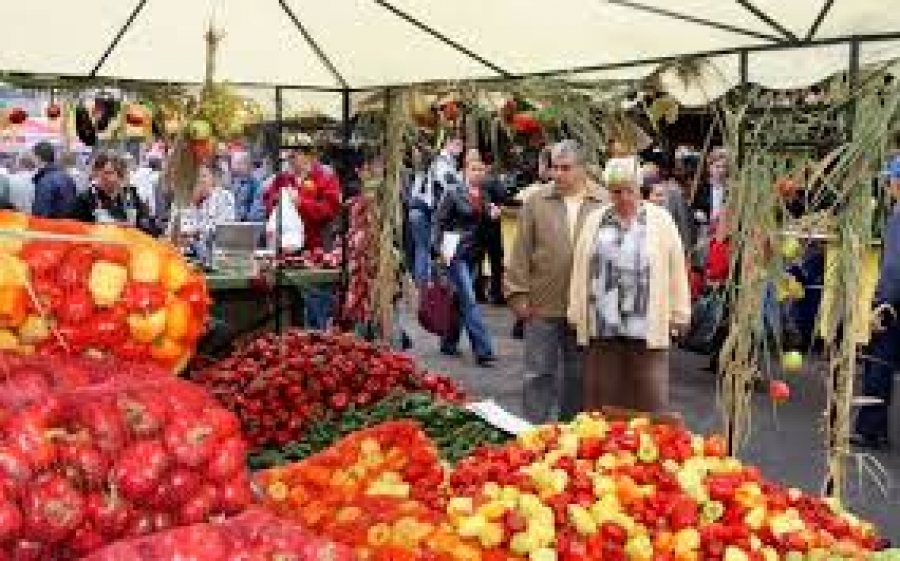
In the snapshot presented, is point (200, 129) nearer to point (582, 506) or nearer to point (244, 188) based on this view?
point (582, 506)

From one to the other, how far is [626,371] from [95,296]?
4.30 metres

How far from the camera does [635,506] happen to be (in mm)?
3238

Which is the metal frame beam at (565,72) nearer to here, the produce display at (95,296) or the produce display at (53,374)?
the produce display at (95,296)

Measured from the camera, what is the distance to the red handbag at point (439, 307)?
10578mm

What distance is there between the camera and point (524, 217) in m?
6.65

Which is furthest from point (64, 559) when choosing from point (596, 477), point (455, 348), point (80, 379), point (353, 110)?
point (455, 348)

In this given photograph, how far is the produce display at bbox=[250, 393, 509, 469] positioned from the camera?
466 cm

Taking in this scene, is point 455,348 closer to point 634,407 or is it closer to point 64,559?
point 634,407

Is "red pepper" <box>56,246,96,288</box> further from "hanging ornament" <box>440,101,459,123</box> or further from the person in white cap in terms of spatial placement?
"hanging ornament" <box>440,101,459,123</box>

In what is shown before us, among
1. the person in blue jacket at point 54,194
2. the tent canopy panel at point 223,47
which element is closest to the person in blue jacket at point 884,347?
the tent canopy panel at point 223,47

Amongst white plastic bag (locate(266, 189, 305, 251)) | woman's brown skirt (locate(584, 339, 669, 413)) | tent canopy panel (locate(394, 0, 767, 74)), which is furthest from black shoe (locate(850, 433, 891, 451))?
white plastic bag (locate(266, 189, 305, 251))

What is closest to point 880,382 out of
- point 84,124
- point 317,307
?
point 317,307

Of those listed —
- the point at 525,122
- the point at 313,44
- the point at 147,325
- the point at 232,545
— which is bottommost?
the point at 232,545

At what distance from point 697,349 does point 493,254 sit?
3.79m
